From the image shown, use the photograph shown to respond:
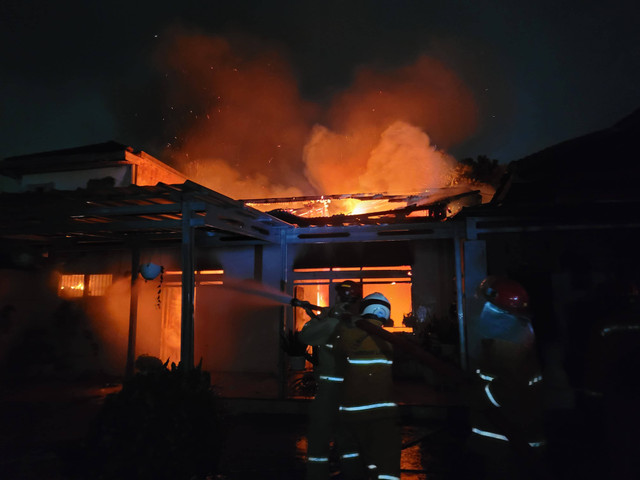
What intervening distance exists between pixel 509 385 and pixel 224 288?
806 cm

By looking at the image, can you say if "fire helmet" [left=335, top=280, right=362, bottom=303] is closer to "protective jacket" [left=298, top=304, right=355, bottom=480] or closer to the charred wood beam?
"protective jacket" [left=298, top=304, right=355, bottom=480]

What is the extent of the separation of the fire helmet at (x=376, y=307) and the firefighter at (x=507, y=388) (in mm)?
832

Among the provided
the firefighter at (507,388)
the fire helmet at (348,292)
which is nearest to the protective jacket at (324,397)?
the fire helmet at (348,292)

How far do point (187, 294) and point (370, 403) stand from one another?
3399mm

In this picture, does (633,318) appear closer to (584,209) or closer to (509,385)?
(509,385)

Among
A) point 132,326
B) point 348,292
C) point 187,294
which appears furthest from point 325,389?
point 132,326

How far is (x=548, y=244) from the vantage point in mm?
7922

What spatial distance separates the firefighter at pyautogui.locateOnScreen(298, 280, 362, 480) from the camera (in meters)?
3.92

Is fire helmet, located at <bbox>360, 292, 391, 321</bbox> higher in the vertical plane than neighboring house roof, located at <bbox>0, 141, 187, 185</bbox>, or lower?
lower

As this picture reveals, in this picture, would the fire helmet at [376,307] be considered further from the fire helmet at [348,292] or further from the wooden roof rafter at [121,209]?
the wooden roof rafter at [121,209]

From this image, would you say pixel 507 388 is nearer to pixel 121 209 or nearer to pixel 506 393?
pixel 506 393

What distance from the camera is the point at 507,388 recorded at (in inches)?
127

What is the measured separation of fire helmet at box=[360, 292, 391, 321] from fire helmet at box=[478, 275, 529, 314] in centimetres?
85

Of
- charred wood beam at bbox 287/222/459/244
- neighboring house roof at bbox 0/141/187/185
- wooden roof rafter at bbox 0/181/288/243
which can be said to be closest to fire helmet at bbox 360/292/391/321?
wooden roof rafter at bbox 0/181/288/243
